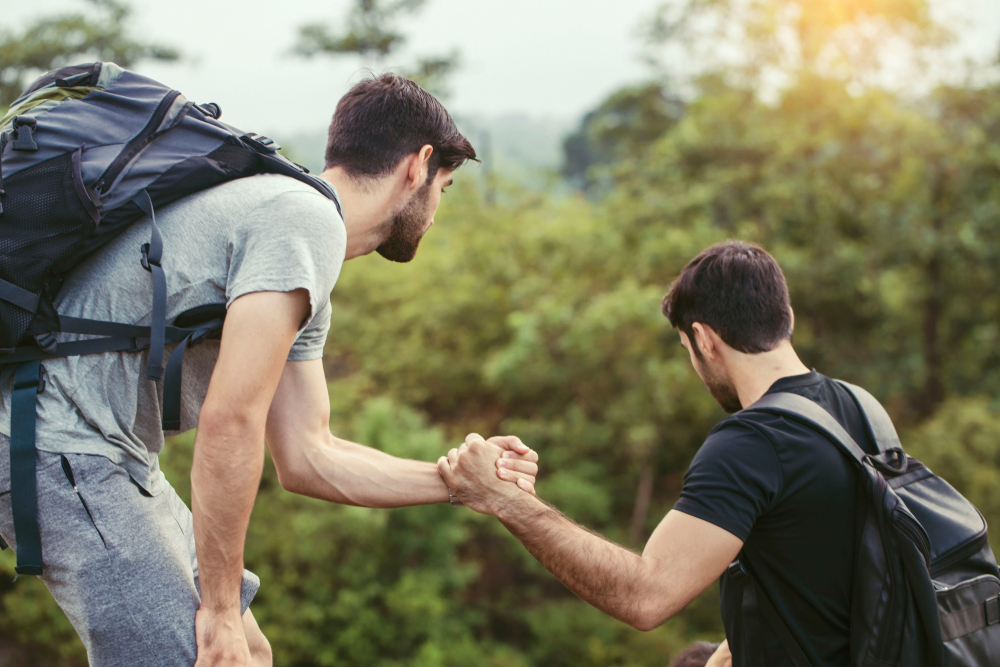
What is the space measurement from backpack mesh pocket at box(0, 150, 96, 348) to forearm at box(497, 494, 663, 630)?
45.8 inches

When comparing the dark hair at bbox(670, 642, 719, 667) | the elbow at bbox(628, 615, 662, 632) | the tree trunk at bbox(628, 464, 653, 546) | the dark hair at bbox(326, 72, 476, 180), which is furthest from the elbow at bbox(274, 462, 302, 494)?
the tree trunk at bbox(628, 464, 653, 546)

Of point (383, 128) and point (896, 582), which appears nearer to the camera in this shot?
point (896, 582)

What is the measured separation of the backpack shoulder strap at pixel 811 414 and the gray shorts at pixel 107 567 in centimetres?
133

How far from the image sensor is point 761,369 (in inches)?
74.5

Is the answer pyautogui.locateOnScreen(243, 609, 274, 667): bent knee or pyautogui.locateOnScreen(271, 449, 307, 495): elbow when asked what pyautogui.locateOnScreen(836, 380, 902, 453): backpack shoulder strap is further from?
pyautogui.locateOnScreen(243, 609, 274, 667): bent knee

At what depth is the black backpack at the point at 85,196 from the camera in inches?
52.2

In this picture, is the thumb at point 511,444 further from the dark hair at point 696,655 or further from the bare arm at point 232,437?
the dark hair at point 696,655

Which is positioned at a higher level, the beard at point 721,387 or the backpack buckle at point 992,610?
the beard at point 721,387

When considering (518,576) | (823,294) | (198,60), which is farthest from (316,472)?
(198,60)

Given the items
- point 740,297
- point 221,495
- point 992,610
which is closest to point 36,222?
point 221,495

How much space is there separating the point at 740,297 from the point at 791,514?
0.57 meters

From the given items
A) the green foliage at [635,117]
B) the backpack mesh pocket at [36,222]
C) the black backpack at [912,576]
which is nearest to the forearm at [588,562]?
the black backpack at [912,576]

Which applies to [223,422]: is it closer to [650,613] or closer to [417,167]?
[417,167]

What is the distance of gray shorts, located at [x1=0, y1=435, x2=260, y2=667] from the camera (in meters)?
1.35
